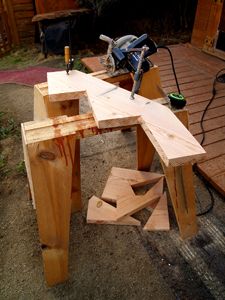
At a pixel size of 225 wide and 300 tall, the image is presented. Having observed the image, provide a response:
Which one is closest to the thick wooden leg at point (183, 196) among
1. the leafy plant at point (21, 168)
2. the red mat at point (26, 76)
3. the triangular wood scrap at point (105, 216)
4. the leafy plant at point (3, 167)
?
the triangular wood scrap at point (105, 216)

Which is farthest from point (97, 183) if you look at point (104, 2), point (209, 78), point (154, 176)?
point (104, 2)

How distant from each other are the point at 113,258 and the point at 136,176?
2.63 feet

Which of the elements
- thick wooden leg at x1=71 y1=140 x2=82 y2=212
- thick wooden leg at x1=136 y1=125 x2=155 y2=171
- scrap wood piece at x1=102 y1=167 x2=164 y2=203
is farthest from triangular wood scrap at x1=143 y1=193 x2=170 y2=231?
thick wooden leg at x1=71 y1=140 x2=82 y2=212

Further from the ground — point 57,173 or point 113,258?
point 57,173

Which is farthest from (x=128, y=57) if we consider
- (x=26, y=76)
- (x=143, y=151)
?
(x=26, y=76)

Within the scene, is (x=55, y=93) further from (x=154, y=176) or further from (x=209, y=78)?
(x=209, y=78)

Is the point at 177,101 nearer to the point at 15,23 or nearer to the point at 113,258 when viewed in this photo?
the point at 113,258

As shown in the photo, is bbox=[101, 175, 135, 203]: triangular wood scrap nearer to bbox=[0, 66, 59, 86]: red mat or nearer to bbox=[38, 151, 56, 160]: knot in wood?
bbox=[38, 151, 56, 160]: knot in wood

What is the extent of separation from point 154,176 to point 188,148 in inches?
48.7

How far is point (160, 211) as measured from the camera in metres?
2.28

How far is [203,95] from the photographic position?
369 centimetres

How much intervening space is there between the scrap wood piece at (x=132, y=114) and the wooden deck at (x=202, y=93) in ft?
3.81

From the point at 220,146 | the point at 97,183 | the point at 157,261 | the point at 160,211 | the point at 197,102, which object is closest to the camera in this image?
the point at 157,261

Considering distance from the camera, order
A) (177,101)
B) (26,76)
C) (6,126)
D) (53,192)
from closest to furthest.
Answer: (53,192)
(177,101)
(6,126)
(26,76)
